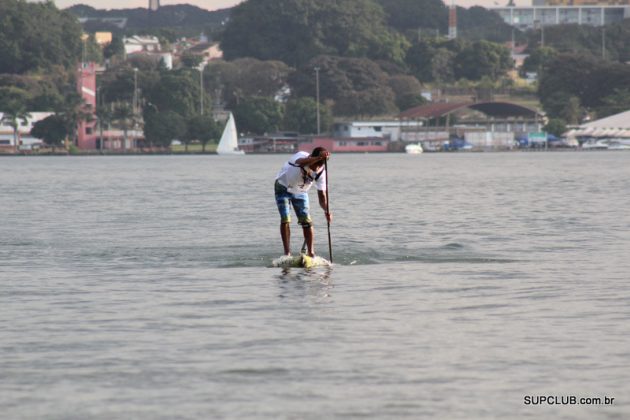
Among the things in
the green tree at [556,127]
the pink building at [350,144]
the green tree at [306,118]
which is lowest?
the pink building at [350,144]

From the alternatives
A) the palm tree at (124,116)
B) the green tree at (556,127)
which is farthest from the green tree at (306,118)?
the green tree at (556,127)

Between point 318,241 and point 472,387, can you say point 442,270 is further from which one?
point 472,387

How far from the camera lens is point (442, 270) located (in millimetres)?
22938

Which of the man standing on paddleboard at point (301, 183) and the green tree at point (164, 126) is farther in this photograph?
the green tree at point (164, 126)

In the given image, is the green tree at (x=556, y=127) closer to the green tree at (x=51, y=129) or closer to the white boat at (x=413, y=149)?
the white boat at (x=413, y=149)

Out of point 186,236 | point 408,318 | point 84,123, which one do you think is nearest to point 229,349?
point 408,318

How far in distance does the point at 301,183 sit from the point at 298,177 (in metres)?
0.11

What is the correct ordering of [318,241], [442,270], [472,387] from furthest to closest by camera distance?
[318,241]
[442,270]
[472,387]

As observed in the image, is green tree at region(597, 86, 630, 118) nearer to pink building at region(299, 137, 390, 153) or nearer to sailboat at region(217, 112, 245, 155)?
pink building at region(299, 137, 390, 153)

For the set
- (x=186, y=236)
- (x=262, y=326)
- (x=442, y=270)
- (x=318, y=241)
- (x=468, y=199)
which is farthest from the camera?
(x=468, y=199)

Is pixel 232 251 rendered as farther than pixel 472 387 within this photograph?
Yes

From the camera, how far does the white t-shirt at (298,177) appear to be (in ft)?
72.7

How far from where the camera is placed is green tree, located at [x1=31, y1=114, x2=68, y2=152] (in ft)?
619

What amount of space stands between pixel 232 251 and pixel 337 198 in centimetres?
2922
